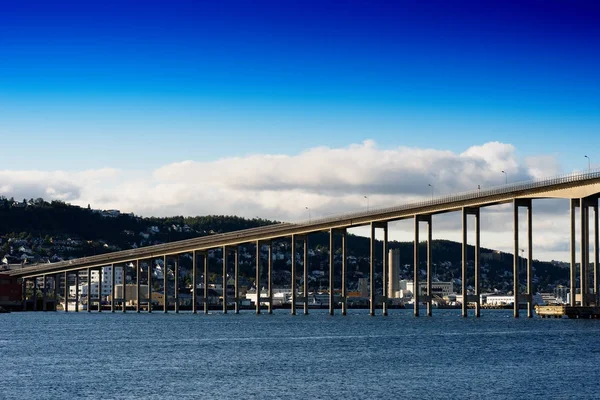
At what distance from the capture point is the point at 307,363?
2383 inches

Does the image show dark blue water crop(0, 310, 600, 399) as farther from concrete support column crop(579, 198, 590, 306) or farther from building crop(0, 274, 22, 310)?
building crop(0, 274, 22, 310)

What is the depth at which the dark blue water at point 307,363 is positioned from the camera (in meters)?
47.3

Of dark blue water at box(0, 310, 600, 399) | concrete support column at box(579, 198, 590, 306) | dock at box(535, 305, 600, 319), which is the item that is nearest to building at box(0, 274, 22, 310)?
dark blue water at box(0, 310, 600, 399)

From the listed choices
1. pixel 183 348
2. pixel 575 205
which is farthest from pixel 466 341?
pixel 575 205

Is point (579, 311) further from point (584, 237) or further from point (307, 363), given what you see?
point (307, 363)

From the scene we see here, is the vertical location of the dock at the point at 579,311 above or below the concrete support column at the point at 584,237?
below

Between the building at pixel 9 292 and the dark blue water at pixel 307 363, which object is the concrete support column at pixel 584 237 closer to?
the dark blue water at pixel 307 363

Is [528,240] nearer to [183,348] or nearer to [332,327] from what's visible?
[332,327]

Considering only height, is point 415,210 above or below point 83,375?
above

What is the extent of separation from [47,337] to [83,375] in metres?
35.6

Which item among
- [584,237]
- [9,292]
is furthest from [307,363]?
[9,292]

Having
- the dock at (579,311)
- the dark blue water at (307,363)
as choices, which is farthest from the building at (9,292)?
the dock at (579,311)

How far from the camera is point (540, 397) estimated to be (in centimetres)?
4519

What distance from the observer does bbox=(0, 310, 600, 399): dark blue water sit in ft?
155
